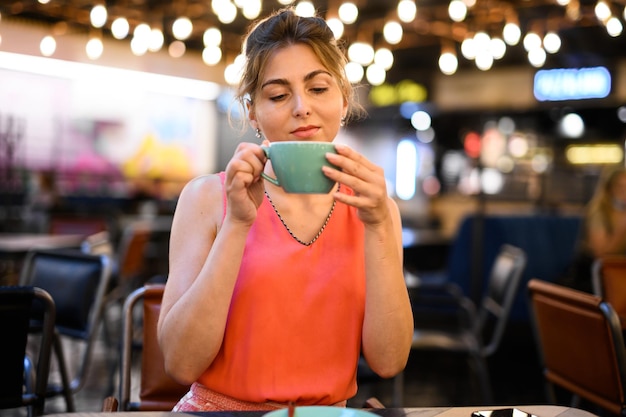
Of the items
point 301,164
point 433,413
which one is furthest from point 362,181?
point 433,413

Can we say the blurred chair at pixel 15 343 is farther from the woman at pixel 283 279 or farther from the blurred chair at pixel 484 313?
the blurred chair at pixel 484 313

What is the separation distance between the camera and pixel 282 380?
3.93ft

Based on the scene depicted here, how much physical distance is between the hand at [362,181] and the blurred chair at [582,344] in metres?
0.89

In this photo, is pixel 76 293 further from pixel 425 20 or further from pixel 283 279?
pixel 425 20

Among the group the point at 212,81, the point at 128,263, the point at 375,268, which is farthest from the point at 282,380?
the point at 212,81

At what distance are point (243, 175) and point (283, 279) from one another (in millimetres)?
295

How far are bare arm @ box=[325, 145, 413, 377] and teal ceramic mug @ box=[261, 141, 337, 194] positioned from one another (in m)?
0.05

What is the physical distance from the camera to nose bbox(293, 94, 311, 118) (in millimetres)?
1231

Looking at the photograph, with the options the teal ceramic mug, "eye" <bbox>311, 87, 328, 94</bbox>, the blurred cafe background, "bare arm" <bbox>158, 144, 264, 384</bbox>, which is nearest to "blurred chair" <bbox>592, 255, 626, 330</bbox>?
"eye" <bbox>311, 87, 328, 94</bbox>

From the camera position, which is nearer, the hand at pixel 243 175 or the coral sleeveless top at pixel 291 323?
the hand at pixel 243 175

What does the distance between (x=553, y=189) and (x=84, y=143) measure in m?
7.17

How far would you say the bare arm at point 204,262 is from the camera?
3.48 ft

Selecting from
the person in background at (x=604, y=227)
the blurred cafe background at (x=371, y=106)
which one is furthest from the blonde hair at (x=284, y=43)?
the blurred cafe background at (x=371, y=106)

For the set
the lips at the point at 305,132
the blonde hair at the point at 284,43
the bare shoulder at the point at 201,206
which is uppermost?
the blonde hair at the point at 284,43
